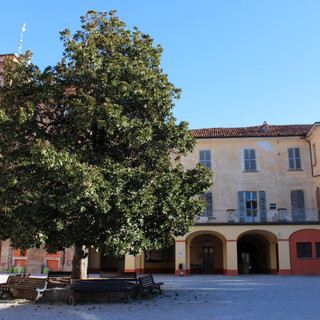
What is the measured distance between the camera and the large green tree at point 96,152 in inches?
403

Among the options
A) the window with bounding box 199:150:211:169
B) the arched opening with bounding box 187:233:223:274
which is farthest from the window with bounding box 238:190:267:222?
the arched opening with bounding box 187:233:223:274

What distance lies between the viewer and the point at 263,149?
26219mm

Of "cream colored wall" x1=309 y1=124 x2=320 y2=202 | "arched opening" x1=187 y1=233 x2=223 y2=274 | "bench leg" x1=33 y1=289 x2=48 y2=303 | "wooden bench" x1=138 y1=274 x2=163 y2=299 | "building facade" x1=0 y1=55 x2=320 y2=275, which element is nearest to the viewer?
"bench leg" x1=33 y1=289 x2=48 y2=303

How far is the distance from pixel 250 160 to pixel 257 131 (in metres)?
2.41

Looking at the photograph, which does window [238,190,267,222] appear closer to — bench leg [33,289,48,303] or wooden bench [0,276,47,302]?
wooden bench [0,276,47,302]

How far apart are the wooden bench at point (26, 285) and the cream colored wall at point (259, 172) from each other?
602 inches

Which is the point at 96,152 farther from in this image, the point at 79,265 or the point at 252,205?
the point at 252,205

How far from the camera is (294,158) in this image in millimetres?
25875

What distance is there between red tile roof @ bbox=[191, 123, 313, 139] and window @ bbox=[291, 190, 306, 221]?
4.12 metres

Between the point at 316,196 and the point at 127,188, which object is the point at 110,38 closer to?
the point at 127,188

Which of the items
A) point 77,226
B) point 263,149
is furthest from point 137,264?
point 77,226

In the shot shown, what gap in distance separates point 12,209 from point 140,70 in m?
5.75

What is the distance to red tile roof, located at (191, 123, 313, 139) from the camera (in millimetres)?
26266

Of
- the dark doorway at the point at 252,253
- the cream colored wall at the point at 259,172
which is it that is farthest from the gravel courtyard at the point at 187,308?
the dark doorway at the point at 252,253
